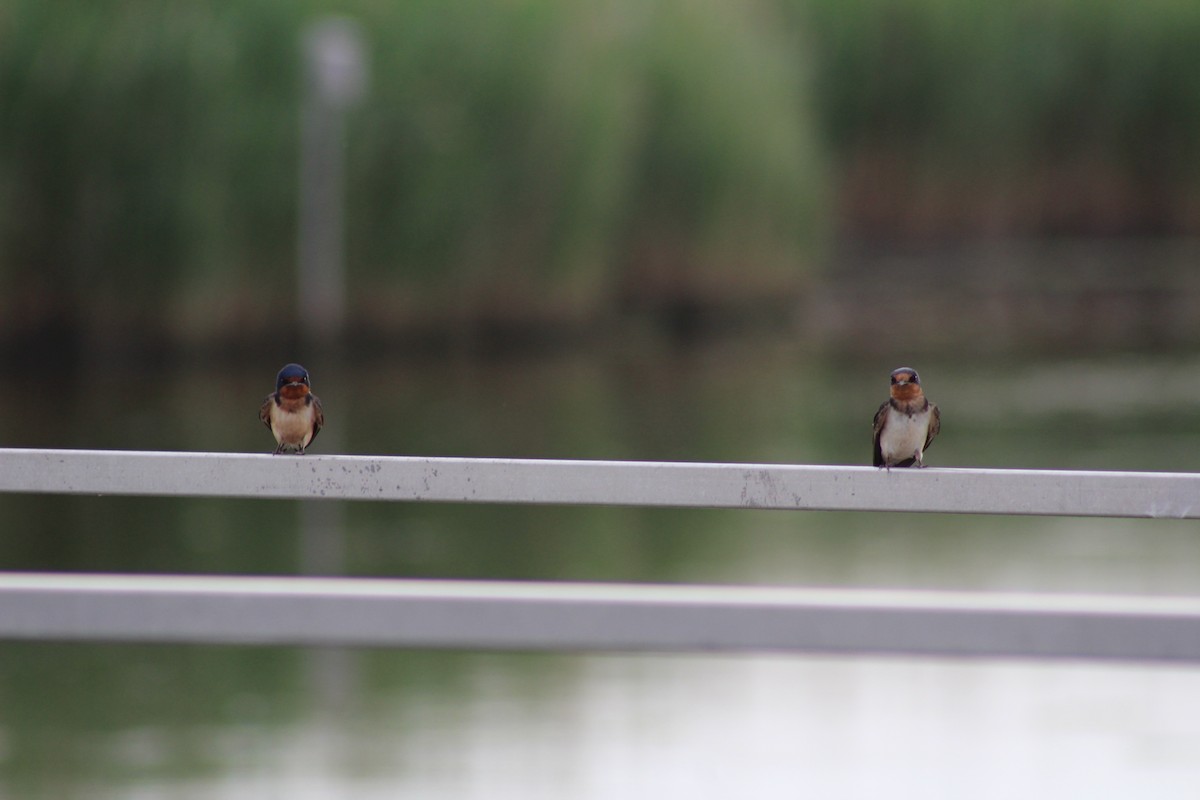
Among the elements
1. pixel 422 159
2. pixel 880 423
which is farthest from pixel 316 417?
pixel 422 159

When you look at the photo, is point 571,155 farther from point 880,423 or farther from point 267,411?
point 880,423

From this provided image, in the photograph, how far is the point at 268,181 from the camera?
16.4 meters

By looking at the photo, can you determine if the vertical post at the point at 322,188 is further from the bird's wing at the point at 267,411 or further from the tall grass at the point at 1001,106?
the tall grass at the point at 1001,106

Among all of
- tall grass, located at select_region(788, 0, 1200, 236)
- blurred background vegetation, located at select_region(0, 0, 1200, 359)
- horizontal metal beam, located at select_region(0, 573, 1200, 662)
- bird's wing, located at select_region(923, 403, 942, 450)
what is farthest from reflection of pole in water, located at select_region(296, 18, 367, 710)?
horizontal metal beam, located at select_region(0, 573, 1200, 662)

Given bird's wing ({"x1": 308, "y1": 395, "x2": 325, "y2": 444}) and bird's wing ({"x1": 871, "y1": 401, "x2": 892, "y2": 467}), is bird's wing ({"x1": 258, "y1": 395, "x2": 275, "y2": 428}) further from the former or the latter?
bird's wing ({"x1": 871, "y1": 401, "x2": 892, "y2": 467})

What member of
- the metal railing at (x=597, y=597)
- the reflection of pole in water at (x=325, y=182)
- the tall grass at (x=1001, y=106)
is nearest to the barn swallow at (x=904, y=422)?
the metal railing at (x=597, y=597)

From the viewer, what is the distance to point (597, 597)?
194cm

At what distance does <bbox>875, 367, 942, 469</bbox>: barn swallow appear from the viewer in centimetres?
303

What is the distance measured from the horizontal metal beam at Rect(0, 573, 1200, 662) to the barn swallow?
104 centimetres

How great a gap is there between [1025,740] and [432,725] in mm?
1811

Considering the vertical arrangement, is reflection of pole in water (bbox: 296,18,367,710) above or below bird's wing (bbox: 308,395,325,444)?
above

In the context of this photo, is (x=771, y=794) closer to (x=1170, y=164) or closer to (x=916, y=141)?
(x=916, y=141)

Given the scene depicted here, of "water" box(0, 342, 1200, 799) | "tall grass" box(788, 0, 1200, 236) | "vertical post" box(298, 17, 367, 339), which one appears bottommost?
"water" box(0, 342, 1200, 799)

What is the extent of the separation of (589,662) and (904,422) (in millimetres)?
3604
